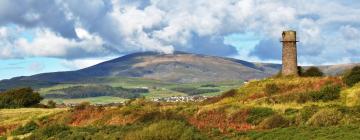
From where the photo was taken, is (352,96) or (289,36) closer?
(352,96)

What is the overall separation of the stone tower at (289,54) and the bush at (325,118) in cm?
3841

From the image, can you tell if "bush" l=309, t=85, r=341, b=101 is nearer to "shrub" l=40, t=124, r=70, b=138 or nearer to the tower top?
"shrub" l=40, t=124, r=70, b=138

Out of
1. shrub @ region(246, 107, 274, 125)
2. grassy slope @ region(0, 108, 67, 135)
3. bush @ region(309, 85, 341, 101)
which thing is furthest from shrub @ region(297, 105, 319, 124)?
grassy slope @ region(0, 108, 67, 135)

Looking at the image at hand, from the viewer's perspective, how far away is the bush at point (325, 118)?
38.2 metres

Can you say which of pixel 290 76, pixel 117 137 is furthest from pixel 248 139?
pixel 290 76

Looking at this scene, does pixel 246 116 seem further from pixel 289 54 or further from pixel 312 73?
pixel 312 73

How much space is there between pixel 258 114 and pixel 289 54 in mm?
34012

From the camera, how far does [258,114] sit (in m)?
45.6

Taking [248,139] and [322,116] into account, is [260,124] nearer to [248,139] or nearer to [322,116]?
[322,116]

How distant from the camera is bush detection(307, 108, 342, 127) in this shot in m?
38.2

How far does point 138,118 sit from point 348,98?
59.2 ft

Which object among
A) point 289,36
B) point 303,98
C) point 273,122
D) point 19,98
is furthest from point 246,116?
point 19,98

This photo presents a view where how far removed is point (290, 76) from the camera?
75.4 metres

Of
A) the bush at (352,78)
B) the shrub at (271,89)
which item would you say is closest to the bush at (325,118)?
the bush at (352,78)
